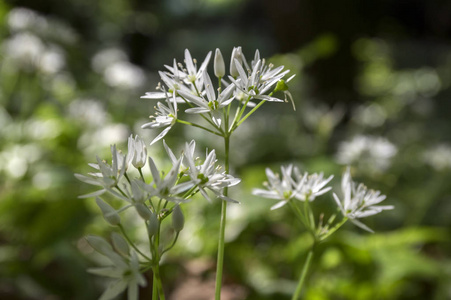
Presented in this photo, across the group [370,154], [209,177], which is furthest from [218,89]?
[370,154]

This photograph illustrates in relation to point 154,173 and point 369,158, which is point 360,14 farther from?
point 154,173

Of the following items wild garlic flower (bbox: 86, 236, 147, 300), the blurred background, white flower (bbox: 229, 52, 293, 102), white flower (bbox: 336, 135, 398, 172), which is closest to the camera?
wild garlic flower (bbox: 86, 236, 147, 300)

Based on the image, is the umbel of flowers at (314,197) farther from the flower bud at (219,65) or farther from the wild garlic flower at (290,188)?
the flower bud at (219,65)

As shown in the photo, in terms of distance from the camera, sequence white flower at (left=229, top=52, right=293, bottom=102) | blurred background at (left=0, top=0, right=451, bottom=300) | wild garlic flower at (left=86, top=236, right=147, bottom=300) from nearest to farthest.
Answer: wild garlic flower at (left=86, top=236, right=147, bottom=300), white flower at (left=229, top=52, right=293, bottom=102), blurred background at (left=0, top=0, right=451, bottom=300)

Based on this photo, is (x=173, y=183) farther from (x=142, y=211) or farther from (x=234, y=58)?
(x=234, y=58)

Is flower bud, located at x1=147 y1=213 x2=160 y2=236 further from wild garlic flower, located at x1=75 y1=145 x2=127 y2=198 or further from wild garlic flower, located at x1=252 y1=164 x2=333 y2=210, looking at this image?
wild garlic flower, located at x1=252 y1=164 x2=333 y2=210

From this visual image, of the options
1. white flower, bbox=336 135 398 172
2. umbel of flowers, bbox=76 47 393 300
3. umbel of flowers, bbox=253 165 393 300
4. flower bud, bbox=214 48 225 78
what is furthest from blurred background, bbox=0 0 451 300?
flower bud, bbox=214 48 225 78
